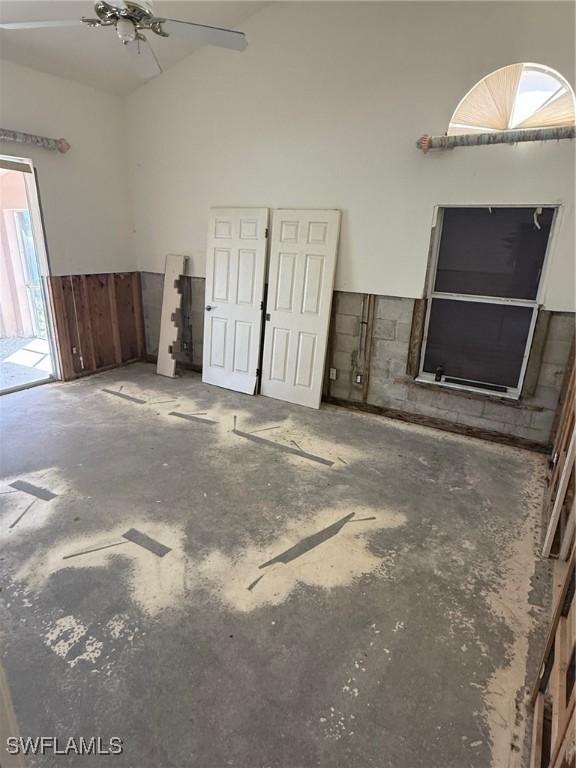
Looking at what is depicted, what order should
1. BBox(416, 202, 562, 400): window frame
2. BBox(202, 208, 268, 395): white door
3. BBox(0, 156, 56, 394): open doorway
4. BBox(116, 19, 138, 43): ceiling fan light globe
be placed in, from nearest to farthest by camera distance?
BBox(116, 19, 138, 43): ceiling fan light globe < BBox(416, 202, 562, 400): window frame < BBox(202, 208, 268, 395): white door < BBox(0, 156, 56, 394): open doorway

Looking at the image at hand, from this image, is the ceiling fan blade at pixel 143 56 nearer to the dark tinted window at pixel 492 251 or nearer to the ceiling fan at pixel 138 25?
the ceiling fan at pixel 138 25

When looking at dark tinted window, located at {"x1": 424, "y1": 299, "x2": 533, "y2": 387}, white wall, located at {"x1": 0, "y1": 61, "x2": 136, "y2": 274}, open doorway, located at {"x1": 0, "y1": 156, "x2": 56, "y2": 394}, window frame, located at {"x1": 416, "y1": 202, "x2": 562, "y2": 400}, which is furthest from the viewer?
open doorway, located at {"x1": 0, "y1": 156, "x2": 56, "y2": 394}

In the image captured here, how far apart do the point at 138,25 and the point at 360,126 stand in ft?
7.44

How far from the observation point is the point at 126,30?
224 centimetres

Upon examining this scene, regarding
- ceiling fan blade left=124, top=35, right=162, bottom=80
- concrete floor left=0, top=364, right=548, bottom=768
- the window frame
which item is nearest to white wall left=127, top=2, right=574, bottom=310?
the window frame

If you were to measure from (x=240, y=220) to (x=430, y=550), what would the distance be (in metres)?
3.85

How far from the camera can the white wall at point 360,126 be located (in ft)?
10.9

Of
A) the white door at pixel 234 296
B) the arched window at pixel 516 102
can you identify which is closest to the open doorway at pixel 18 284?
the white door at pixel 234 296

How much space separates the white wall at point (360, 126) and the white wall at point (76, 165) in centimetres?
44

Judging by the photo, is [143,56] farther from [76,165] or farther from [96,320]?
[96,320]

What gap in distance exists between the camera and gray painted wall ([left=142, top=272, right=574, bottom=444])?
11.8 ft

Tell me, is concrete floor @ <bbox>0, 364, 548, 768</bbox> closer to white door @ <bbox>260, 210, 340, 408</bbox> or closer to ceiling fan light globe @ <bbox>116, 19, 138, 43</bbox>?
white door @ <bbox>260, 210, 340, 408</bbox>

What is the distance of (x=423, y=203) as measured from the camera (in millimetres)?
3797

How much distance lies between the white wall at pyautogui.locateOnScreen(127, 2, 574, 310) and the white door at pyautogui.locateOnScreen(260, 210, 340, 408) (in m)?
0.18
